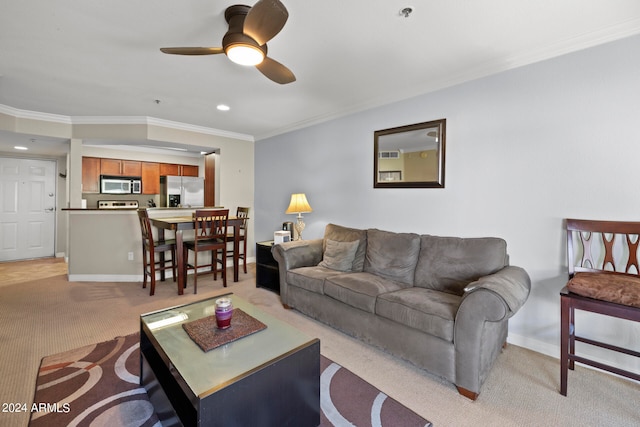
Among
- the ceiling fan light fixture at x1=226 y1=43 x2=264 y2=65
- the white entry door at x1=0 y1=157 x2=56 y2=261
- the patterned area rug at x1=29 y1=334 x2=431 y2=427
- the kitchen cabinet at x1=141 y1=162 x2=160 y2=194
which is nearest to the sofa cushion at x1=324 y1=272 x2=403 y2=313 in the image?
the patterned area rug at x1=29 y1=334 x2=431 y2=427

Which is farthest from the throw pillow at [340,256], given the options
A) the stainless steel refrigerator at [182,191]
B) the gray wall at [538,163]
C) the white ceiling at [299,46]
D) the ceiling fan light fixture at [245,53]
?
the stainless steel refrigerator at [182,191]

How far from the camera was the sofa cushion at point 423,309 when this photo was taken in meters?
1.87

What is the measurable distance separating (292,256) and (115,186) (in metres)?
4.67

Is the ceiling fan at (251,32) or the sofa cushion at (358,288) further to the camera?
the sofa cushion at (358,288)

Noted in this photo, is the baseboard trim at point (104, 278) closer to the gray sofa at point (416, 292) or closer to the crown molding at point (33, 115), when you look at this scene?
the crown molding at point (33, 115)

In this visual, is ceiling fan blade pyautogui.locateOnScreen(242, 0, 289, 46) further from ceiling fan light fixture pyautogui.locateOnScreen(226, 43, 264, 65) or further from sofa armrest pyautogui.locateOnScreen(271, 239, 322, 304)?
sofa armrest pyautogui.locateOnScreen(271, 239, 322, 304)

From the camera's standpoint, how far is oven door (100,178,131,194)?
222 inches

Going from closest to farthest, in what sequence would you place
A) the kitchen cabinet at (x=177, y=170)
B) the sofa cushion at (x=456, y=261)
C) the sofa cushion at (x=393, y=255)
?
the sofa cushion at (x=456, y=261) → the sofa cushion at (x=393, y=255) → the kitchen cabinet at (x=177, y=170)

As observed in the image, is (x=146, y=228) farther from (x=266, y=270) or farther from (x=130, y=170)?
(x=130, y=170)

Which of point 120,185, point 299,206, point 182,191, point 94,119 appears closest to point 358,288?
point 299,206

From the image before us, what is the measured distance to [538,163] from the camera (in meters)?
2.29

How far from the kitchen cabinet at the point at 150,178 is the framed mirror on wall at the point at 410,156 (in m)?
5.08

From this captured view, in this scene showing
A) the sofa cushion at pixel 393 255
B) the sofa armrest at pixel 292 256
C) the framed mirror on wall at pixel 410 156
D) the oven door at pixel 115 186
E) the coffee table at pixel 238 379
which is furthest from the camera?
the oven door at pixel 115 186

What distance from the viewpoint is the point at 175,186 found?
5746mm
